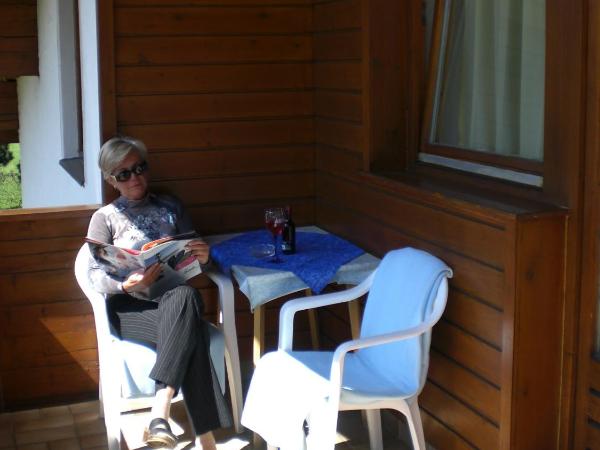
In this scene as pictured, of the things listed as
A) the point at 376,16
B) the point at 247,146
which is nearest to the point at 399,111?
the point at 376,16

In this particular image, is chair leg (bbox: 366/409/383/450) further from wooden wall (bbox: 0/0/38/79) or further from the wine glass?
wooden wall (bbox: 0/0/38/79)

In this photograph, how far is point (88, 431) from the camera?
12.5 ft

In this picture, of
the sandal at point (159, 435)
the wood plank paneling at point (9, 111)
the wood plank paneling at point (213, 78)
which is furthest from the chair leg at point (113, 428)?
the wood plank paneling at point (9, 111)

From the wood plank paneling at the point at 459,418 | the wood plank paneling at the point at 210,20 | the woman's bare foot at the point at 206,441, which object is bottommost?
the woman's bare foot at the point at 206,441

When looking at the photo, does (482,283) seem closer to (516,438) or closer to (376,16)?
(516,438)

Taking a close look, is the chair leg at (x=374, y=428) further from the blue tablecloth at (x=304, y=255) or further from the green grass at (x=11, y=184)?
the green grass at (x=11, y=184)

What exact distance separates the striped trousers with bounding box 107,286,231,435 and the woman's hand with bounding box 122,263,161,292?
0.09m

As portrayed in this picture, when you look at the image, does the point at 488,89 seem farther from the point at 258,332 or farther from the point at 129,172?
the point at 129,172

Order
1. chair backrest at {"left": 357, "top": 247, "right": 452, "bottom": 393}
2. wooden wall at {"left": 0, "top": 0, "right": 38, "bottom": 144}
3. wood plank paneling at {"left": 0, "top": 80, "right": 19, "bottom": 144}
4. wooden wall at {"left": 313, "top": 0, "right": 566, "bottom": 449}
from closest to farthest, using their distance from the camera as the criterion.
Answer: wooden wall at {"left": 313, "top": 0, "right": 566, "bottom": 449}
chair backrest at {"left": 357, "top": 247, "right": 452, "bottom": 393}
wooden wall at {"left": 0, "top": 0, "right": 38, "bottom": 144}
wood plank paneling at {"left": 0, "top": 80, "right": 19, "bottom": 144}

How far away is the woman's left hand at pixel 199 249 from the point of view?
3.55 metres

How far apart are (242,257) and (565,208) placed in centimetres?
137

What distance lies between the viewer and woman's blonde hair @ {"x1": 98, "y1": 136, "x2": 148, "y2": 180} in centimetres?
369

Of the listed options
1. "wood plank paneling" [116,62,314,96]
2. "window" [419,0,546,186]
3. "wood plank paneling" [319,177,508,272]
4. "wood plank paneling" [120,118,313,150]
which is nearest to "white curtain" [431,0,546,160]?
"window" [419,0,546,186]

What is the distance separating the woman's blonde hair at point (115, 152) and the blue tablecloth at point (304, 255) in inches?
20.1
